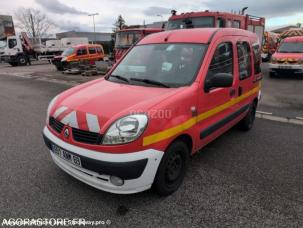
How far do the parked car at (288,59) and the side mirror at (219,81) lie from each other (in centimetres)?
1044

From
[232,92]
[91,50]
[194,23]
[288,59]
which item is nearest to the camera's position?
[232,92]

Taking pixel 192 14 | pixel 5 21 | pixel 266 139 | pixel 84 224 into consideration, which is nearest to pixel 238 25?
pixel 192 14

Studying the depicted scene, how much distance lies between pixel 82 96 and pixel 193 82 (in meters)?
1.37

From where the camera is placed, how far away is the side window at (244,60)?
4.30 m

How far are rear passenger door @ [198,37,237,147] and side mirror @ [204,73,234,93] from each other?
0.05 metres

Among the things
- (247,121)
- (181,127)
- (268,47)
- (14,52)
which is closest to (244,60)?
(247,121)

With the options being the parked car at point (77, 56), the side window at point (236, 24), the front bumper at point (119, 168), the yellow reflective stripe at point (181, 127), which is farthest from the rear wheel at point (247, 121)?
the parked car at point (77, 56)

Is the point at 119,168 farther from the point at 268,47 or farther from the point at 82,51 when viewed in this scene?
the point at 268,47

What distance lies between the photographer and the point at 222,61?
377cm

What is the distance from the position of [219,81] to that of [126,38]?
40.0 feet

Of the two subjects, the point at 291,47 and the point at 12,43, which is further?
the point at 12,43

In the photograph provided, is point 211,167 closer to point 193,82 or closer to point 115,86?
point 193,82

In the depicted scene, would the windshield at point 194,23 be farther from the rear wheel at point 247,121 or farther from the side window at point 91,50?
the side window at point 91,50

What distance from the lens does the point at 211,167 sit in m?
3.80
